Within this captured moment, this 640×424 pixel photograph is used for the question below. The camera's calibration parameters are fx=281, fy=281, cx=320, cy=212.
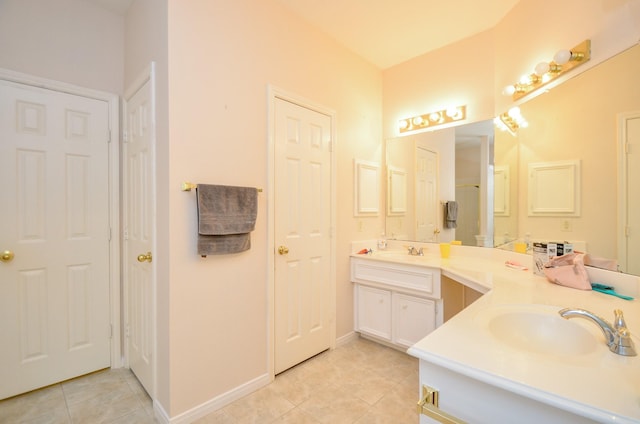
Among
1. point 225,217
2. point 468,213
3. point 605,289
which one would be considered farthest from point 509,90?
point 225,217

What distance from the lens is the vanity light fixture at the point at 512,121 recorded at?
81.9 inches

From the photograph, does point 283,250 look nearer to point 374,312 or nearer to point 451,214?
point 374,312

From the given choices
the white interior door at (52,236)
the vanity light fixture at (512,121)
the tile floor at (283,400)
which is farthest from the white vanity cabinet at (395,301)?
the white interior door at (52,236)

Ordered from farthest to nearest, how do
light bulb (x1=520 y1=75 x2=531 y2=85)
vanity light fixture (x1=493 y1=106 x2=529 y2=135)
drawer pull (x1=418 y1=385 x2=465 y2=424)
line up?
vanity light fixture (x1=493 y1=106 x2=529 y2=135), light bulb (x1=520 y1=75 x2=531 y2=85), drawer pull (x1=418 y1=385 x2=465 y2=424)

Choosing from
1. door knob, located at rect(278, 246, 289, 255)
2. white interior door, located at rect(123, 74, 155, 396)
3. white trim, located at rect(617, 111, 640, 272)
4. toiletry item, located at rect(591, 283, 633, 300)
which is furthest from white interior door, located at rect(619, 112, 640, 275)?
white interior door, located at rect(123, 74, 155, 396)

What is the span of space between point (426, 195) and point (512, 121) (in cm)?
94

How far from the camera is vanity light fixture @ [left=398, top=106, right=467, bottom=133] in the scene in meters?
2.58

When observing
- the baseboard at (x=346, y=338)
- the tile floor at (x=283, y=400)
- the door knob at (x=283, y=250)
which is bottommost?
the tile floor at (x=283, y=400)

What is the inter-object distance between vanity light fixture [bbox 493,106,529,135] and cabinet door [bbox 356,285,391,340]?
165 centimetres

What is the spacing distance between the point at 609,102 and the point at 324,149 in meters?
1.77

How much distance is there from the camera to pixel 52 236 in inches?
78.5

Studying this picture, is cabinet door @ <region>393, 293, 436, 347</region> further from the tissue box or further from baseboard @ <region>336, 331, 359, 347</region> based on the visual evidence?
the tissue box

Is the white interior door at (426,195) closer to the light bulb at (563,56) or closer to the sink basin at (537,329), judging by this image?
the light bulb at (563,56)

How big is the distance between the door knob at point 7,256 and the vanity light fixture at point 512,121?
362cm
